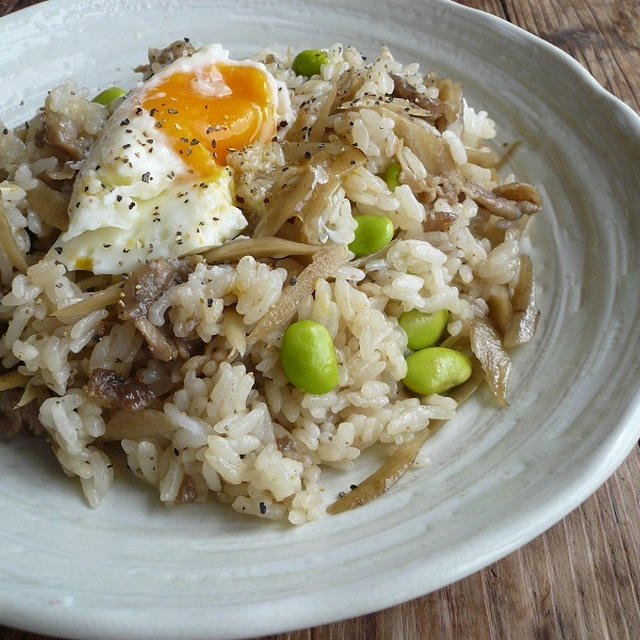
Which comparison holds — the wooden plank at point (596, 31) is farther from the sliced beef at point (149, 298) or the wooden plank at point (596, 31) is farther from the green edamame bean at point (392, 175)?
the sliced beef at point (149, 298)

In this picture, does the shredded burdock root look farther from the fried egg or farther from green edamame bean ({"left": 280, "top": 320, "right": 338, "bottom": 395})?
the fried egg

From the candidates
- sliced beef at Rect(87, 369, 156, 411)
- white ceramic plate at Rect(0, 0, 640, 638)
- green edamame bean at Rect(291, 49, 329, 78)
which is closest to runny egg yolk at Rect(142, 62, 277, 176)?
green edamame bean at Rect(291, 49, 329, 78)

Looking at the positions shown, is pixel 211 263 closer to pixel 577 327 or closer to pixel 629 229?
pixel 577 327

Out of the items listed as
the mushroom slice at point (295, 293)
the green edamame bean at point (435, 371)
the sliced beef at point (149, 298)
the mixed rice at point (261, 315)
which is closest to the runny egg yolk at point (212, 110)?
the mixed rice at point (261, 315)

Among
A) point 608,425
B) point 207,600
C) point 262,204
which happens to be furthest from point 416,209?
point 207,600

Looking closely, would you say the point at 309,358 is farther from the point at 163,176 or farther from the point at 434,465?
the point at 163,176

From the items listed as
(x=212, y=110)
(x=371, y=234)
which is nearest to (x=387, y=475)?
(x=371, y=234)
